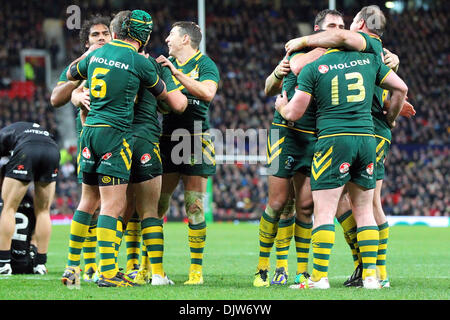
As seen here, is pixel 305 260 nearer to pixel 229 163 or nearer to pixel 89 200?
pixel 89 200

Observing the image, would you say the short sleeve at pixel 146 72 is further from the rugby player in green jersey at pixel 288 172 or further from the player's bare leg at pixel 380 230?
the player's bare leg at pixel 380 230

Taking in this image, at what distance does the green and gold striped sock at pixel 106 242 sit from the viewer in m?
6.36

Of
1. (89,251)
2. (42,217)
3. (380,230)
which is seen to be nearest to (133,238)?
(89,251)

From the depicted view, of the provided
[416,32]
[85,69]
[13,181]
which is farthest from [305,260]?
[416,32]

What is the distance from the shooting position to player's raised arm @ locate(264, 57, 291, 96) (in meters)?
7.09

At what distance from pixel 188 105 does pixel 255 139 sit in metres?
18.7

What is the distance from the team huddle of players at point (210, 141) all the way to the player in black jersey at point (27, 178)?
3.42ft

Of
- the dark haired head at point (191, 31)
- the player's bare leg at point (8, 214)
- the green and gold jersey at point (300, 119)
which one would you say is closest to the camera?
the green and gold jersey at point (300, 119)

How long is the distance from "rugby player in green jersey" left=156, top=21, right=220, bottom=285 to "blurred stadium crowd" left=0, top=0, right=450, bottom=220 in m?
16.7

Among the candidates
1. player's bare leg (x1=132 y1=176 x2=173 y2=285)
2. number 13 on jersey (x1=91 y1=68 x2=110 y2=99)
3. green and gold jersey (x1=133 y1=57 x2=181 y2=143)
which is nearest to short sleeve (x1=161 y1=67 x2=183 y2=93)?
green and gold jersey (x1=133 y1=57 x2=181 y2=143)

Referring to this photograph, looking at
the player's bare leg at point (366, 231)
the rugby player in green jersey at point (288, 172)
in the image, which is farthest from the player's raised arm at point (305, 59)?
the player's bare leg at point (366, 231)

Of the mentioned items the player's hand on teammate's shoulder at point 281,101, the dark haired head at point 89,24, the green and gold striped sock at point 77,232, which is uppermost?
the dark haired head at point 89,24

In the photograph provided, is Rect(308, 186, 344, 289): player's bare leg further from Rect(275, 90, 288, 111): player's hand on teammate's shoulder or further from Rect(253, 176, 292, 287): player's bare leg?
Rect(275, 90, 288, 111): player's hand on teammate's shoulder

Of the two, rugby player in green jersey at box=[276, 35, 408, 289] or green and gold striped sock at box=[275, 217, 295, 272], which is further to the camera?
green and gold striped sock at box=[275, 217, 295, 272]
